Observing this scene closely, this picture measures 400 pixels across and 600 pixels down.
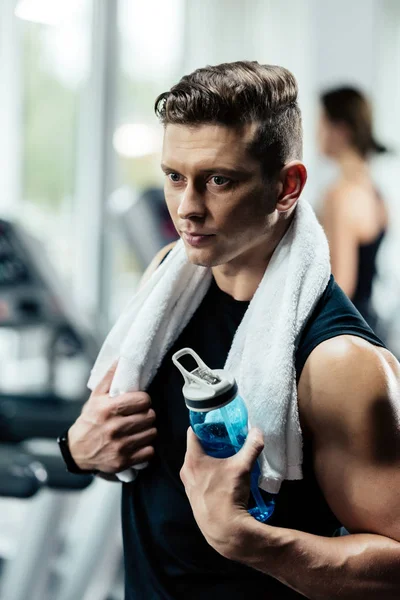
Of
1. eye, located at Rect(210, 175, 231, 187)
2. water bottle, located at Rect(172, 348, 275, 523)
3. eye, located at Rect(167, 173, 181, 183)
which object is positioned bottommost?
water bottle, located at Rect(172, 348, 275, 523)

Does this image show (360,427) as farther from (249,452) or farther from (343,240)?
(343,240)

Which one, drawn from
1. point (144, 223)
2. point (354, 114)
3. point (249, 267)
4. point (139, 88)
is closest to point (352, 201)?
point (354, 114)

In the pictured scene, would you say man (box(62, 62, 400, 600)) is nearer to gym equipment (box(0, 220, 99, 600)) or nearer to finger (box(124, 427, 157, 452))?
finger (box(124, 427, 157, 452))

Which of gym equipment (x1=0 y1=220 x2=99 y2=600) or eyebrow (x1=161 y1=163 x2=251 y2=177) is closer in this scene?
eyebrow (x1=161 y1=163 x2=251 y2=177)

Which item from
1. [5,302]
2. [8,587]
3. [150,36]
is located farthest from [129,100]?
[8,587]

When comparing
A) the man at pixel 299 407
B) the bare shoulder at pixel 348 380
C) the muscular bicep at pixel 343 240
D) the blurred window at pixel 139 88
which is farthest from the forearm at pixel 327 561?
the blurred window at pixel 139 88

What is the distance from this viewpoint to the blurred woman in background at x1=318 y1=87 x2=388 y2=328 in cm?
263

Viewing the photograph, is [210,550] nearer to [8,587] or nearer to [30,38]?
[8,587]

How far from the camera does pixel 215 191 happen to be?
2.98 ft

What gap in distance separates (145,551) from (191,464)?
0.69ft

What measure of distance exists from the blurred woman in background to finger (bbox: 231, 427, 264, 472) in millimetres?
1796

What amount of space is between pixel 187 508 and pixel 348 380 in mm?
274

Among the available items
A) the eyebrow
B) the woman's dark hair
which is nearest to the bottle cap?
the eyebrow

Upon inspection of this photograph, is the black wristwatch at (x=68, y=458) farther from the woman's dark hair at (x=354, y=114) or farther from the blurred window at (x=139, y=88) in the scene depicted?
the blurred window at (x=139, y=88)
